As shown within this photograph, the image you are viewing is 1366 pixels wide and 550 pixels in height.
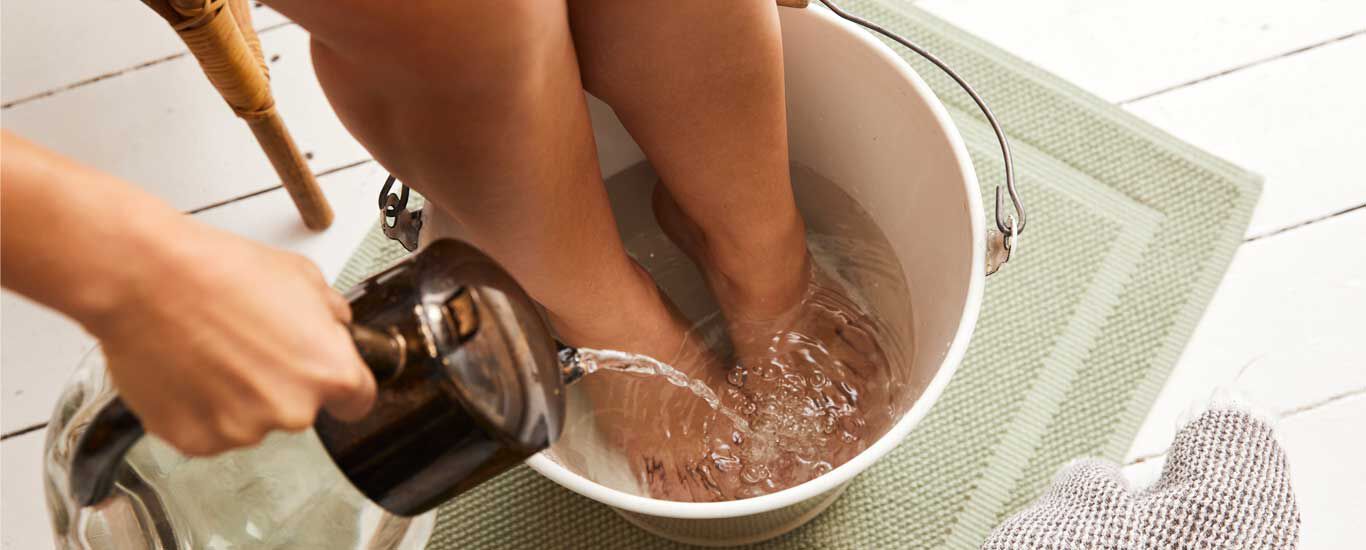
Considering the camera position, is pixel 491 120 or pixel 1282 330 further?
pixel 1282 330

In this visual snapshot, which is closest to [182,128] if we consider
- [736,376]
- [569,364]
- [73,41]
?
[73,41]

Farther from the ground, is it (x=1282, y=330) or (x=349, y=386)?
(x=349, y=386)

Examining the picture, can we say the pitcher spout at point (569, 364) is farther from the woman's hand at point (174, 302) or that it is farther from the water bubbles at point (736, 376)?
the water bubbles at point (736, 376)

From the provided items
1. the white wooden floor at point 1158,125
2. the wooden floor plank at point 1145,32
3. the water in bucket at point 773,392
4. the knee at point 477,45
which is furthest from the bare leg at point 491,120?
the wooden floor plank at point 1145,32

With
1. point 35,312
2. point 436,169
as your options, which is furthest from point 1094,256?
point 35,312

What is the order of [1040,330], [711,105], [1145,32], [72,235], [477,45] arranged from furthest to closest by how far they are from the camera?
1. [1145,32]
2. [1040,330]
3. [711,105]
4. [477,45]
5. [72,235]

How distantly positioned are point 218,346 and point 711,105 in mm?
354

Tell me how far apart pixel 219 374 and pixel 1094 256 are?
2.59ft

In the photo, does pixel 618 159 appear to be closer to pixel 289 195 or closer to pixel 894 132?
pixel 894 132

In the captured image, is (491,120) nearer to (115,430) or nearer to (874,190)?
(115,430)

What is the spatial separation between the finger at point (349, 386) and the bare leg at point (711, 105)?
11.1 inches

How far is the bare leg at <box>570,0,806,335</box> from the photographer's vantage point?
535 millimetres

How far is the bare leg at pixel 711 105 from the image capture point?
0.54 metres

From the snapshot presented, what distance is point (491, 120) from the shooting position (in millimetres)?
455
